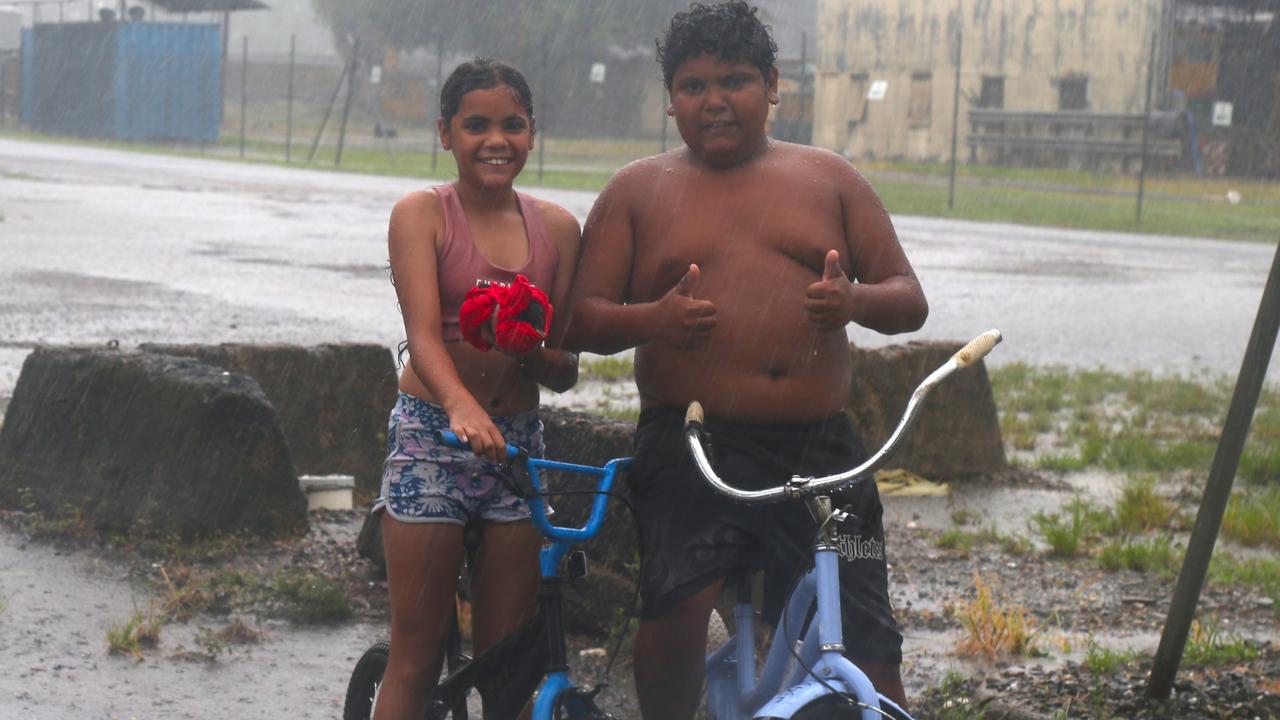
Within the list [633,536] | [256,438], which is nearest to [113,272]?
[256,438]

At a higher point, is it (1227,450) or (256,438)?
(1227,450)

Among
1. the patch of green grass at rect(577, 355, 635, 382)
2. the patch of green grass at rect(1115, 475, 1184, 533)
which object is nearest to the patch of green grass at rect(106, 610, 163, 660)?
the patch of green grass at rect(1115, 475, 1184, 533)

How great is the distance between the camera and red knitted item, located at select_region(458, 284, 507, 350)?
3.25m

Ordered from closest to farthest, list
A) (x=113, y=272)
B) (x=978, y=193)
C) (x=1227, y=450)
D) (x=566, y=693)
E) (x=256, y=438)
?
1. (x=566, y=693)
2. (x=1227, y=450)
3. (x=256, y=438)
4. (x=113, y=272)
5. (x=978, y=193)

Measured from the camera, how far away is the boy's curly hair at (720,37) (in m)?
3.32

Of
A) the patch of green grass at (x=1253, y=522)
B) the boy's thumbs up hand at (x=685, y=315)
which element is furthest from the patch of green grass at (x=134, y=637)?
the patch of green grass at (x=1253, y=522)

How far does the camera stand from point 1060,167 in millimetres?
37031

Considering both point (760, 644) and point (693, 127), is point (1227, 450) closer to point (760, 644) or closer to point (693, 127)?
point (760, 644)

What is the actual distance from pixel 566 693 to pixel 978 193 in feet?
89.3

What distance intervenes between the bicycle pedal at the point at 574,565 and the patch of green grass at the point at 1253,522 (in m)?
3.95

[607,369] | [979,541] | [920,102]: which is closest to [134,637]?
[979,541]

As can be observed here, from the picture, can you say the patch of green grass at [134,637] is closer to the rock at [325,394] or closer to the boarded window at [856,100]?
the rock at [325,394]

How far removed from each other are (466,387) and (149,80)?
39.3 m

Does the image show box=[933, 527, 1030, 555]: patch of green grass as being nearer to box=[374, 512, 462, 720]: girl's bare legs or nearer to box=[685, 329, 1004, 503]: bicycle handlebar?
box=[374, 512, 462, 720]: girl's bare legs
